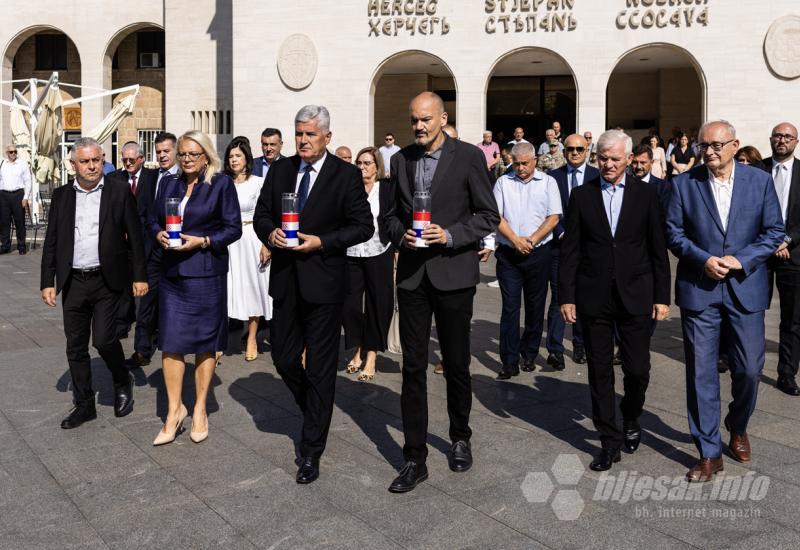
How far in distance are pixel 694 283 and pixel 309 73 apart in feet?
64.2

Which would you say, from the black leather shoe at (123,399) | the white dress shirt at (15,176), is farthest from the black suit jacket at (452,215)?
the white dress shirt at (15,176)

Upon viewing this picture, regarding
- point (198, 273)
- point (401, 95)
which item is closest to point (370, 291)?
point (198, 273)

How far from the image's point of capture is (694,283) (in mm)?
5223

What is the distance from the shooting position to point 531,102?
28953 mm

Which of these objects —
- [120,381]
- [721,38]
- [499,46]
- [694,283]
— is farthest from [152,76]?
[694,283]

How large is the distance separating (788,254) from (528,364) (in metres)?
2.32

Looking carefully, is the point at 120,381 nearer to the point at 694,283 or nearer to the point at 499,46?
the point at 694,283

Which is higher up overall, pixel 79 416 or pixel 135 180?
pixel 135 180

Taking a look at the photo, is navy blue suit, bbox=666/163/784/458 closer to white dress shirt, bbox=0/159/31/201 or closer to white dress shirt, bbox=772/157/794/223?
white dress shirt, bbox=772/157/794/223

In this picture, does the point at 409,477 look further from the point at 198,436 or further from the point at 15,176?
the point at 15,176

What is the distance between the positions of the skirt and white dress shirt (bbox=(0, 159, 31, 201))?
13.4m

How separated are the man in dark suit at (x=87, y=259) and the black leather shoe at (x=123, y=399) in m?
0.19

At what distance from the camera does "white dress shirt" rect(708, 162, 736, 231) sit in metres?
5.21

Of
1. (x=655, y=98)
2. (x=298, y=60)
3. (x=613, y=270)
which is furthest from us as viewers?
(x=655, y=98)
